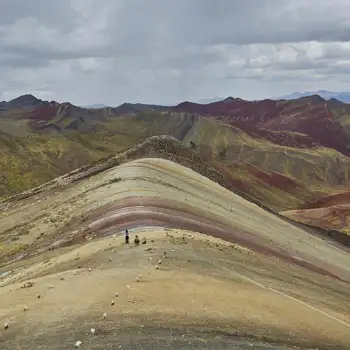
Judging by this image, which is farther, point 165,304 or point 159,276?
point 159,276

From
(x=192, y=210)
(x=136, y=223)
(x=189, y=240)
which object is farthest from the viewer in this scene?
(x=192, y=210)

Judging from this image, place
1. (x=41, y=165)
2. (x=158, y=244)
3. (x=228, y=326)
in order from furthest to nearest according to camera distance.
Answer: (x=41, y=165) < (x=158, y=244) < (x=228, y=326)

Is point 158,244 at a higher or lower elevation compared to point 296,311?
higher

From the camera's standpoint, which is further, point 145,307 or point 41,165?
point 41,165

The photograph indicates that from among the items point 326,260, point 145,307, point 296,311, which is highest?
point 145,307

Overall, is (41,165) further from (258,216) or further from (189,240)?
(189,240)

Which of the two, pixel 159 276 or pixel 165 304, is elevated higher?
pixel 159 276

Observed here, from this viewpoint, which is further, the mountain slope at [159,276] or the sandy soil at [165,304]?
the mountain slope at [159,276]

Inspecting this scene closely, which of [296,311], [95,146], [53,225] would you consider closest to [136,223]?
[53,225]
